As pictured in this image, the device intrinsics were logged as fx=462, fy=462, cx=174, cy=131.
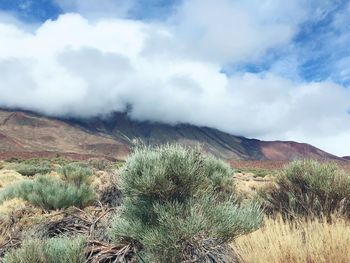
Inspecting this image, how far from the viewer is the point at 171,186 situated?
6.32 meters

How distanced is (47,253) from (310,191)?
5564 millimetres

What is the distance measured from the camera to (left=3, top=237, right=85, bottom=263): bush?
5551 millimetres

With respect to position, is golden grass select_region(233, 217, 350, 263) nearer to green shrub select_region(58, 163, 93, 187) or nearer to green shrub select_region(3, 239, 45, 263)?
green shrub select_region(3, 239, 45, 263)

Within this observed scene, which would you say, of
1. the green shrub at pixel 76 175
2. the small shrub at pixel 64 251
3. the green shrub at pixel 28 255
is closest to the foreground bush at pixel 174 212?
the small shrub at pixel 64 251

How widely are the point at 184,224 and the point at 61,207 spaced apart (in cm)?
800

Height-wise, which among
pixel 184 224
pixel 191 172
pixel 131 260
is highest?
pixel 191 172

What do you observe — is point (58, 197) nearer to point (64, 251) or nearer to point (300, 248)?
point (64, 251)

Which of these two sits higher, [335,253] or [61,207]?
[335,253]

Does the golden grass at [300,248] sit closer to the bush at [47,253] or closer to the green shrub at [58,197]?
the bush at [47,253]

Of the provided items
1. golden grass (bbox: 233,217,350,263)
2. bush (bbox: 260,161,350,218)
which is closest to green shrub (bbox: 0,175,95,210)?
bush (bbox: 260,161,350,218)

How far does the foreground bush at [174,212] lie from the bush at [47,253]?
714 millimetres

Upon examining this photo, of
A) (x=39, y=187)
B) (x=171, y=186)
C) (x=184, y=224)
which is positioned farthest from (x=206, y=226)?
(x=39, y=187)

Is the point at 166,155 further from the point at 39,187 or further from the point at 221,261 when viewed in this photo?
the point at 39,187

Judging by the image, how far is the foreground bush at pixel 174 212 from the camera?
572cm
